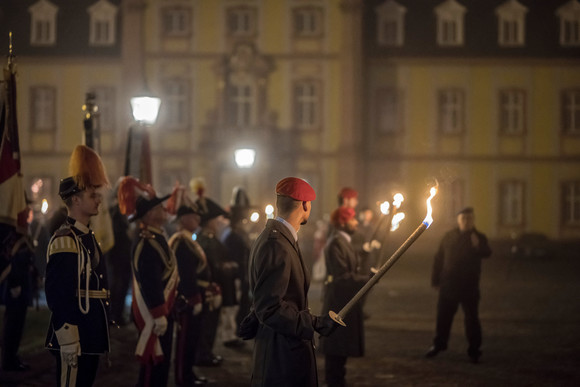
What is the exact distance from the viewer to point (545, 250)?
1366 inches

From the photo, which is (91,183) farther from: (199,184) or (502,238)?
(502,238)

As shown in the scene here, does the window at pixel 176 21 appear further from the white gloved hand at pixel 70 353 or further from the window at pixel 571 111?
the white gloved hand at pixel 70 353

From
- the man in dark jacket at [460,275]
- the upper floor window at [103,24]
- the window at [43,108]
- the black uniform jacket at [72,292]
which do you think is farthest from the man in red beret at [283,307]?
the window at [43,108]

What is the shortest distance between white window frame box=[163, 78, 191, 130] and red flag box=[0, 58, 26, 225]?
95.4 ft

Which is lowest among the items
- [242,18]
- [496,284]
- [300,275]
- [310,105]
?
[496,284]

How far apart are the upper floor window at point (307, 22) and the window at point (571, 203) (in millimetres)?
12509

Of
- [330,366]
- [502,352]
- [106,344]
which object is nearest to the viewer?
[106,344]

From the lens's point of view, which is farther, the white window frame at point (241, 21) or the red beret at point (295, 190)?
the white window frame at point (241, 21)

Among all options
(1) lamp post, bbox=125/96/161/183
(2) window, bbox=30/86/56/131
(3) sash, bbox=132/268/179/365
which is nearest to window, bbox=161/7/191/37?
(2) window, bbox=30/86/56/131

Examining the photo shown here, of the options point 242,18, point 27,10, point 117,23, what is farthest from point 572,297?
point 27,10

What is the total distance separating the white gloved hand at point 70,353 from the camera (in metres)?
6.21

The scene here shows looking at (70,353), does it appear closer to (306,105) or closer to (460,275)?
(460,275)

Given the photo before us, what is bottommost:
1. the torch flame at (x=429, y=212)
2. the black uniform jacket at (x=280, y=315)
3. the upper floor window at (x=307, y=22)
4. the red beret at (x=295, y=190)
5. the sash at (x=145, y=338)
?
the sash at (x=145, y=338)

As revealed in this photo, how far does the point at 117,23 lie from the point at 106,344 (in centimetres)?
3557
